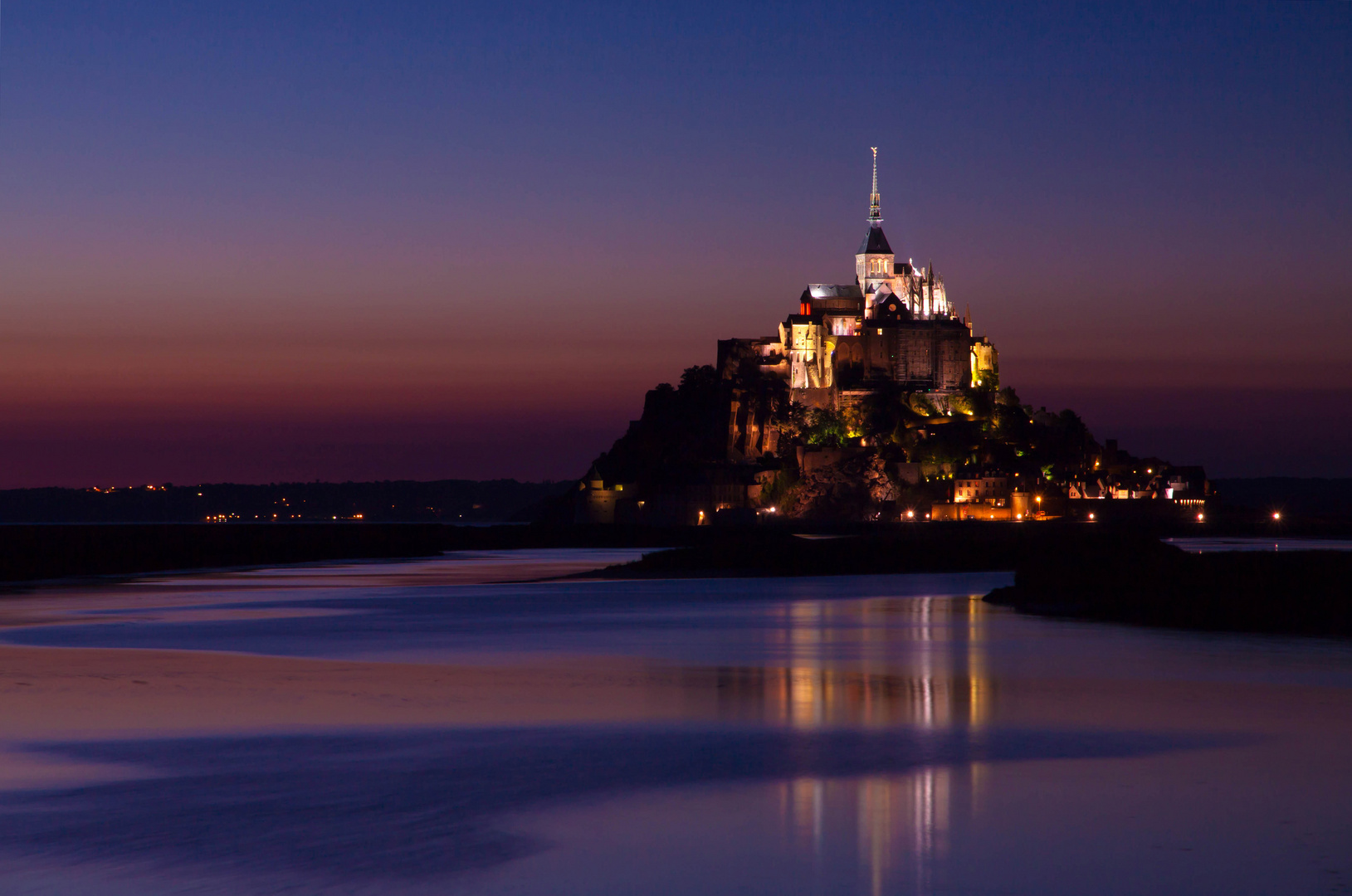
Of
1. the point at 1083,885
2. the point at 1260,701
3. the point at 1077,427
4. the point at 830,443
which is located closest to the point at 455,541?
the point at 830,443

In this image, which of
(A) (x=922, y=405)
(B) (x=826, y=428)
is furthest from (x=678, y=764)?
(A) (x=922, y=405)

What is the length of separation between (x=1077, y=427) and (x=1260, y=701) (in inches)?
3200

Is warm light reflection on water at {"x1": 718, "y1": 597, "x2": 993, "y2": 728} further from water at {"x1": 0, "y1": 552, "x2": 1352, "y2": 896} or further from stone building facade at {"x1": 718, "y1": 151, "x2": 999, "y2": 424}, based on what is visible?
stone building facade at {"x1": 718, "y1": 151, "x2": 999, "y2": 424}

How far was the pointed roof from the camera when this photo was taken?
99.6 m

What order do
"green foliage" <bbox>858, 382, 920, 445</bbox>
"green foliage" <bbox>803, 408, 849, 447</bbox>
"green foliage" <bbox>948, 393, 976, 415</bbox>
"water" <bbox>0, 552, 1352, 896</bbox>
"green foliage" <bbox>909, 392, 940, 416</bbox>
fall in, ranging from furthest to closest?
1. "green foliage" <bbox>948, 393, 976, 415</bbox>
2. "green foliage" <bbox>909, 392, 940, 416</bbox>
3. "green foliage" <bbox>803, 408, 849, 447</bbox>
4. "green foliage" <bbox>858, 382, 920, 445</bbox>
5. "water" <bbox>0, 552, 1352, 896</bbox>

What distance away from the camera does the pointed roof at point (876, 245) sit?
99625 mm

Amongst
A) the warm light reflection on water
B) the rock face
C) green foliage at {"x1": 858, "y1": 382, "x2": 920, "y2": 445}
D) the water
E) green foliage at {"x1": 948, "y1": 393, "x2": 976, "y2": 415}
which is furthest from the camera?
green foliage at {"x1": 948, "y1": 393, "x2": 976, "y2": 415}

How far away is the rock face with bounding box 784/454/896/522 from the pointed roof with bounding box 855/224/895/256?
22431 millimetres

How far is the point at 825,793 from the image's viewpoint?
364 inches

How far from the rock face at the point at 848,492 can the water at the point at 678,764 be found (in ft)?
196

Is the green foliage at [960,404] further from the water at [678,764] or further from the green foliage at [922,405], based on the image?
the water at [678,764]

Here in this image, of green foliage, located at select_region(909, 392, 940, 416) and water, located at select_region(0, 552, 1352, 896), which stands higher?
green foliage, located at select_region(909, 392, 940, 416)

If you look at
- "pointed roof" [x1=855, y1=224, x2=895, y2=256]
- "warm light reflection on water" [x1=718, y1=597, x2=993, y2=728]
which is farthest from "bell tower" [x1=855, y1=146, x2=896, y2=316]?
"warm light reflection on water" [x1=718, y1=597, x2=993, y2=728]

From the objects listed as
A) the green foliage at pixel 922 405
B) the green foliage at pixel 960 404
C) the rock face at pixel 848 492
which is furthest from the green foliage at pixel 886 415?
the rock face at pixel 848 492
